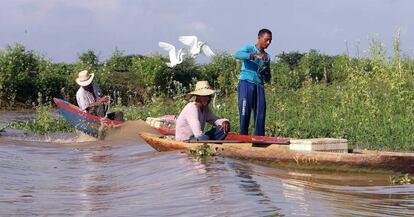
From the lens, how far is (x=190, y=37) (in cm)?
1053

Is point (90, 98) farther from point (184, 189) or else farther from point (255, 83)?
point (184, 189)

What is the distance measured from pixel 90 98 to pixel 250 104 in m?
4.34

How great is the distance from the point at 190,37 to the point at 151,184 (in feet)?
14.2

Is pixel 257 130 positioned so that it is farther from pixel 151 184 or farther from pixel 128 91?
pixel 128 91

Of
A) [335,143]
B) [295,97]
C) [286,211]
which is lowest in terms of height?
[286,211]

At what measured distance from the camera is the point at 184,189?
5977mm

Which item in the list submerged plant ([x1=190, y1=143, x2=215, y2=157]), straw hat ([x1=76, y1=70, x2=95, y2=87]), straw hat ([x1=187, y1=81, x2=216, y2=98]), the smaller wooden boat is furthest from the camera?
straw hat ([x1=76, y1=70, x2=95, y2=87])

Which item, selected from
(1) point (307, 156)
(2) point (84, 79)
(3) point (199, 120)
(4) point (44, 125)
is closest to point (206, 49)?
(3) point (199, 120)

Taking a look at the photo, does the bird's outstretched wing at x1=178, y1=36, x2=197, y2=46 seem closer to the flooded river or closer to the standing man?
the standing man

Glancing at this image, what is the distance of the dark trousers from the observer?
353 inches

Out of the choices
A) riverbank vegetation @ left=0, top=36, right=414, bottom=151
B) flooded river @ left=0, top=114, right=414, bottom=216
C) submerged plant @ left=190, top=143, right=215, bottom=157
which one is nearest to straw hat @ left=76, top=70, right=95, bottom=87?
riverbank vegetation @ left=0, top=36, right=414, bottom=151

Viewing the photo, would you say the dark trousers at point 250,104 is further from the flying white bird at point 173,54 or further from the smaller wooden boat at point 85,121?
the smaller wooden boat at point 85,121

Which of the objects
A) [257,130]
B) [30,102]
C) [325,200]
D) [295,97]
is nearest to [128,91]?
[30,102]

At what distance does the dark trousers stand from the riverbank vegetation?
154 cm
